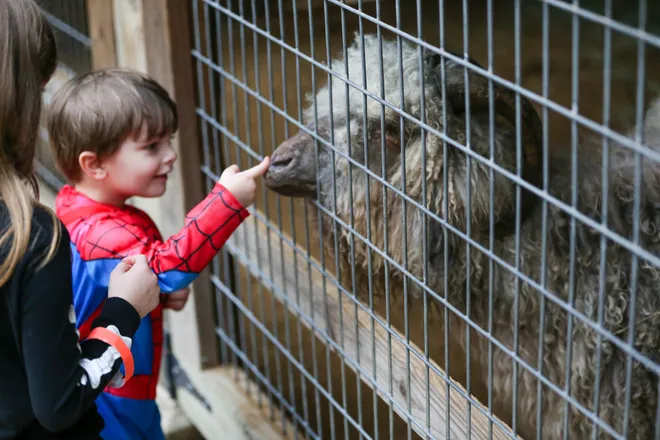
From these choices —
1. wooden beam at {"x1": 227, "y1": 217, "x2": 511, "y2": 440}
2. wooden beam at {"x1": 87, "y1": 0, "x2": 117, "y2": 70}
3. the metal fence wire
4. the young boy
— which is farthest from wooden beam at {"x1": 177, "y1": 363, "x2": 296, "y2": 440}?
wooden beam at {"x1": 87, "y1": 0, "x2": 117, "y2": 70}

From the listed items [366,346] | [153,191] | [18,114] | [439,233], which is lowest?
[366,346]

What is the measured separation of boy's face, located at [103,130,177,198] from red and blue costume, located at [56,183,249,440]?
6 cm

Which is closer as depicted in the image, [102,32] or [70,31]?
[102,32]

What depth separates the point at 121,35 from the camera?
2891 millimetres

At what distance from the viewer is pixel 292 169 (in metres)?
2.09

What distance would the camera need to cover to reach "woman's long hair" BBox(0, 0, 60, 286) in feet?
4.71

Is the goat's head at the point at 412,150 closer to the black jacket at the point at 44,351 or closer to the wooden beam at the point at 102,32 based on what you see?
the black jacket at the point at 44,351

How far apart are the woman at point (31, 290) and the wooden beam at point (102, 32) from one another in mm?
1432

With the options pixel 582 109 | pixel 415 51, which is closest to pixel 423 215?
pixel 415 51

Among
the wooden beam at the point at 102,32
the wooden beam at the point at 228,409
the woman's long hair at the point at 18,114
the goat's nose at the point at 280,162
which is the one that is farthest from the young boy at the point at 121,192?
the wooden beam at the point at 102,32

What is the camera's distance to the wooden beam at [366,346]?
6.03ft

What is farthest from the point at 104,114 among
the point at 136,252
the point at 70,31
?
the point at 70,31

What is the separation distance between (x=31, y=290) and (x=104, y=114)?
59 centimetres

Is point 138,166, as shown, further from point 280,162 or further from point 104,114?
point 280,162
